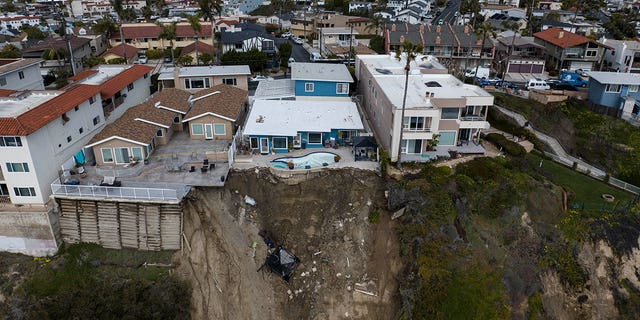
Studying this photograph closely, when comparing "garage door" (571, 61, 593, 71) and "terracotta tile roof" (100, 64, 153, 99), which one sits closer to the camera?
"terracotta tile roof" (100, 64, 153, 99)

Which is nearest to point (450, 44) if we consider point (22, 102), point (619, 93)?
point (619, 93)

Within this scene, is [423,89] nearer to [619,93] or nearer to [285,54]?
[619,93]

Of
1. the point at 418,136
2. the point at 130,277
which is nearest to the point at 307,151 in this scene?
the point at 418,136

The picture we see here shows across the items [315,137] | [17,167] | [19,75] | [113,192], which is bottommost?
[113,192]

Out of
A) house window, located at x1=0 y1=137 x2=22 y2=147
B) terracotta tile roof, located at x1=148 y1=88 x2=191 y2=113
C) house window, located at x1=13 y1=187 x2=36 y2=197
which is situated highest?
house window, located at x1=0 y1=137 x2=22 y2=147

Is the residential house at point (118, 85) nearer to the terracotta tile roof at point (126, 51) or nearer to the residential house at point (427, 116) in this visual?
the terracotta tile roof at point (126, 51)

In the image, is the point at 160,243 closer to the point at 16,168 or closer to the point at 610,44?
the point at 16,168

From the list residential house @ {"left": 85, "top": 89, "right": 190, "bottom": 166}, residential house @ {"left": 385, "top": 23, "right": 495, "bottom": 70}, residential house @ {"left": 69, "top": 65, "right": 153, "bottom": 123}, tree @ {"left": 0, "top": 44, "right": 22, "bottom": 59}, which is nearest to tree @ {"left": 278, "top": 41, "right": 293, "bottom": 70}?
residential house @ {"left": 385, "top": 23, "right": 495, "bottom": 70}

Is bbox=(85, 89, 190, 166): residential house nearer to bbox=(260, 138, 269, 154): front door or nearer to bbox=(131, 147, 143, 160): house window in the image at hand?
bbox=(131, 147, 143, 160): house window
